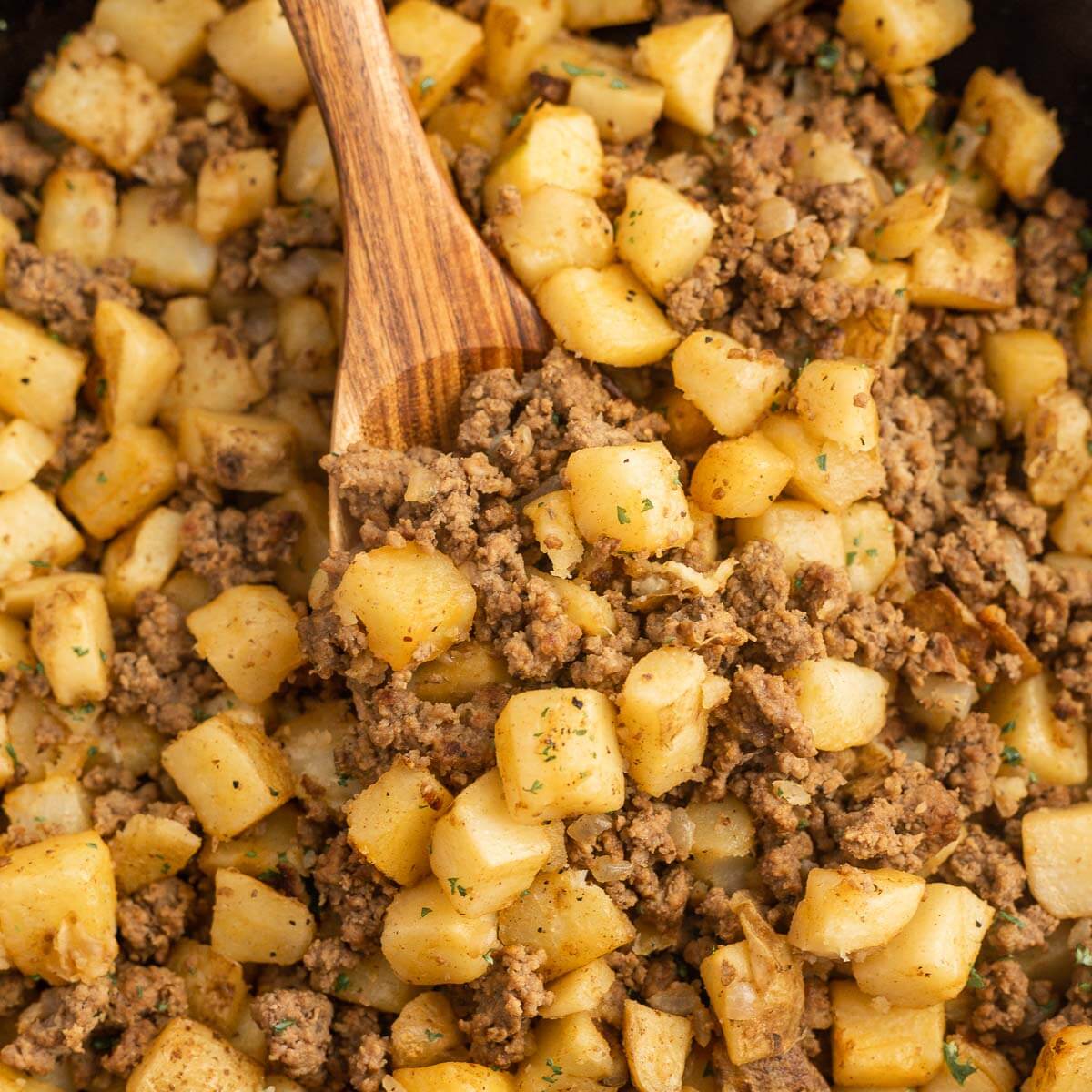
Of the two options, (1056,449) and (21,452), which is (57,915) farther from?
(1056,449)

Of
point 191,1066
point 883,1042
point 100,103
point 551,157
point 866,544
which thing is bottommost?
point 883,1042

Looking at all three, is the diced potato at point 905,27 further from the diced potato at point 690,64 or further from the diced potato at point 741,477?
the diced potato at point 741,477

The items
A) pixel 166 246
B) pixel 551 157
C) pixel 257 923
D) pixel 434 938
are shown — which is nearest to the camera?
pixel 434 938

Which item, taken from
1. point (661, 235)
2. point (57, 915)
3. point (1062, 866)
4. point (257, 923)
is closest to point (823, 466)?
point (661, 235)

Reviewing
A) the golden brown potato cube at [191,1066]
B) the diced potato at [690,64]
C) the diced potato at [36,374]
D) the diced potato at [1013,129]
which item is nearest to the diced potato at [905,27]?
the diced potato at [1013,129]

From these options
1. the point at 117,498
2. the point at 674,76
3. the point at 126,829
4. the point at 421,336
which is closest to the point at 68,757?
the point at 126,829

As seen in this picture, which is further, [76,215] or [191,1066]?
[76,215]

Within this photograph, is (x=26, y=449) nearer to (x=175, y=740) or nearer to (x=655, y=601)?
(x=175, y=740)
